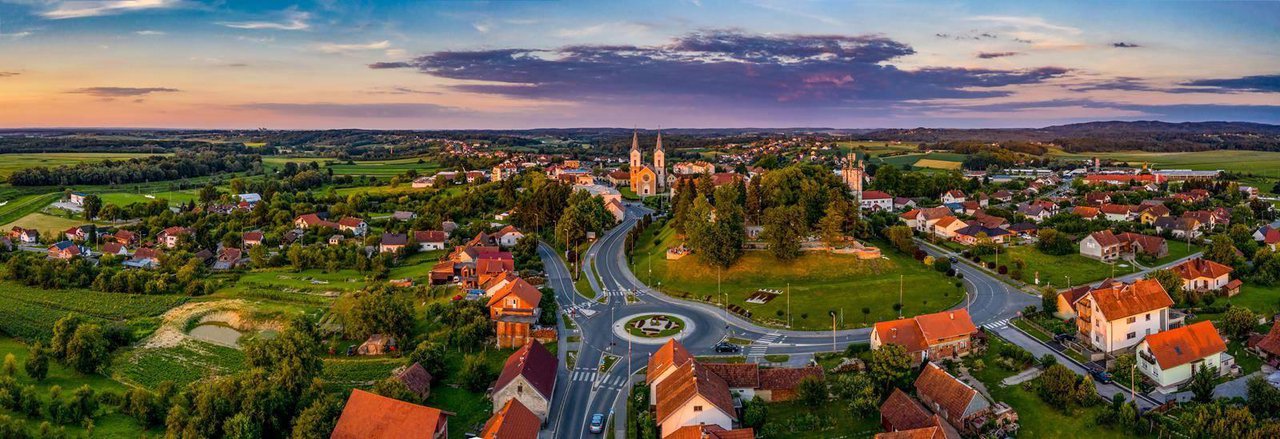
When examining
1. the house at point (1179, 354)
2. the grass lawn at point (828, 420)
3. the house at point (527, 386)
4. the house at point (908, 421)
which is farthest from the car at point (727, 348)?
the house at point (1179, 354)

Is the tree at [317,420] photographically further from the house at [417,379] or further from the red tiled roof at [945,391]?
the red tiled roof at [945,391]

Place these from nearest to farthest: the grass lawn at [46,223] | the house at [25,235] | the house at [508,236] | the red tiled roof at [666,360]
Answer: the red tiled roof at [666,360]
the house at [508,236]
the house at [25,235]
the grass lawn at [46,223]

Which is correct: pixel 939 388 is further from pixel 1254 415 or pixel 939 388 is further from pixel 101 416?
pixel 101 416

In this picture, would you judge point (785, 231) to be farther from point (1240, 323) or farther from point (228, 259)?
point (228, 259)

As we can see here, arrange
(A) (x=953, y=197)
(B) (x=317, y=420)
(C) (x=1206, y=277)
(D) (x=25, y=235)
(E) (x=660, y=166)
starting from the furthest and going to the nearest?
(E) (x=660, y=166) < (A) (x=953, y=197) < (D) (x=25, y=235) < (C) (x=1206, y=277) < (B) (x=317, y=420)

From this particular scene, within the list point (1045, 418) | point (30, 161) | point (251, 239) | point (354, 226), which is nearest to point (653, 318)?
point (1045, 418)
